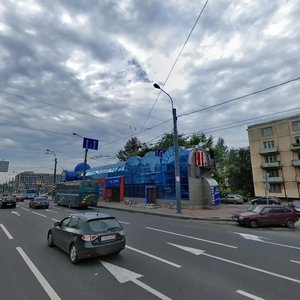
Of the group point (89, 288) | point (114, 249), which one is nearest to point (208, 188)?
point (114, 249)

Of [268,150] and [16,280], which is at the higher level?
[268,150]

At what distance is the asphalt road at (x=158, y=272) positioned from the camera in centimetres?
555

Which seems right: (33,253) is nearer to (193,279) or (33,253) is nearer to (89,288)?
(89,288)

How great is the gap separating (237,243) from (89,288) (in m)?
7.12

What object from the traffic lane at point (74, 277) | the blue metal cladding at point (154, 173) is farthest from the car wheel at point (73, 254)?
the blue metal cladding at point (154, 173)

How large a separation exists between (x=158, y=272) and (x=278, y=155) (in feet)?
171

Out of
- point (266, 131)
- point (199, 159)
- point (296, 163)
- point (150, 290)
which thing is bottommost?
point (150, 290)

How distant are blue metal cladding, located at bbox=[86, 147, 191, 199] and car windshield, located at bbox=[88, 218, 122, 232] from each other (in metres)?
22.3

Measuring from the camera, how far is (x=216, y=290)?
5.66 meters

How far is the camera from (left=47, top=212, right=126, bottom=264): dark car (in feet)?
24.9

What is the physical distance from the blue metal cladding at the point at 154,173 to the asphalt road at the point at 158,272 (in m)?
20.1

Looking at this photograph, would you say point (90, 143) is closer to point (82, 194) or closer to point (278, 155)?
point (82, 194)

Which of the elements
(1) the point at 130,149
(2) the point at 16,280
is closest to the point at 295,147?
(1) the point at 130,149

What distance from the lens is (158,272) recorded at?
6895mm
